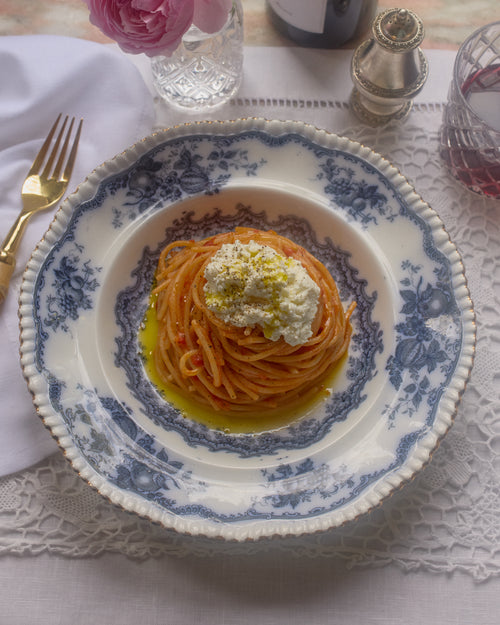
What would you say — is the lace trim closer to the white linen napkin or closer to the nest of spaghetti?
the nest of spaghetti

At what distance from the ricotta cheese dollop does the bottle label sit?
4.77 ft

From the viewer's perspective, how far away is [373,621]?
7.99 feet

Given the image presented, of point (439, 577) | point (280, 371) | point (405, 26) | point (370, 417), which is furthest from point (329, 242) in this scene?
point (439, 577)

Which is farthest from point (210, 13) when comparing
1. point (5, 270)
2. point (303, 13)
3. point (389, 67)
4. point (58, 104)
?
point (5, 270)

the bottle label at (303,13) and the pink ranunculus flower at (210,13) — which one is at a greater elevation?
the pink ranunculus flower at (210,13)

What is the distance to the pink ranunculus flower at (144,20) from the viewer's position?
7.88 ft

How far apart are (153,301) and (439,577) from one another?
1.76m

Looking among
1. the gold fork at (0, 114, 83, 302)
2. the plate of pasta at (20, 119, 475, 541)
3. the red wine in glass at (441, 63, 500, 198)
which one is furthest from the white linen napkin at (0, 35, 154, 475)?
the red wine in glass at (441, 63, 500, 198)

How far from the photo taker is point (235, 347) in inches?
105

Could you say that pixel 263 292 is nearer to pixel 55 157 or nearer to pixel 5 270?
pixel 5 270

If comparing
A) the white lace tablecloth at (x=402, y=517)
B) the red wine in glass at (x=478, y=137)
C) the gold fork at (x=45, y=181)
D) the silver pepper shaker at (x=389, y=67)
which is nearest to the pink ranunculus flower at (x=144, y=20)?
the gold fork at (x=45, y=181)

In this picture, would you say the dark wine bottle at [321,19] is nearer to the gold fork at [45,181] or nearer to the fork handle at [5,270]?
the gold fork at [45,181]

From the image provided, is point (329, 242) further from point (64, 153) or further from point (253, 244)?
point (64, 153)

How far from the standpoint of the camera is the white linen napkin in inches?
121
